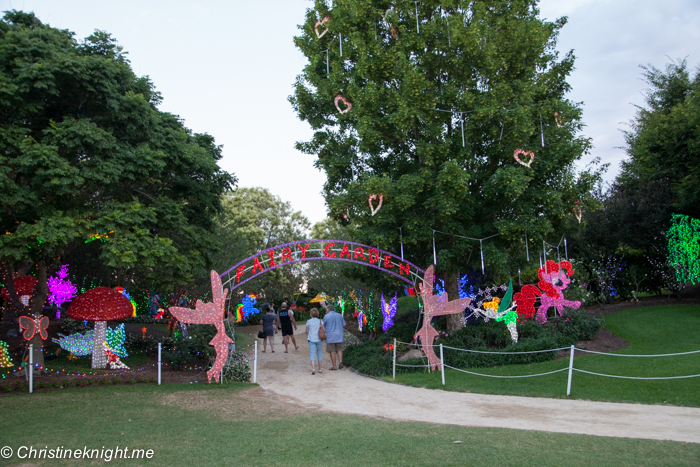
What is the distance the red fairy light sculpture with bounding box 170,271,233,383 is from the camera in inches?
411

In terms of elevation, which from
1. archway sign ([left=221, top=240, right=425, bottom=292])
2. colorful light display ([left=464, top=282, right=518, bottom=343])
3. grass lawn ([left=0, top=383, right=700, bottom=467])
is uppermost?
archway sign ([left=221, top=240, right=425, bottom=292])

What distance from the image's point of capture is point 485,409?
821cm

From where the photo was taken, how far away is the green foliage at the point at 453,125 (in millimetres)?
12781

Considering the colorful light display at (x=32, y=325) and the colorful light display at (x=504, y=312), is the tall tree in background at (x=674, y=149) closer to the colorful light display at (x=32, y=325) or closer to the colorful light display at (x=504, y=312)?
the colorful light display at (x=504, y=312)

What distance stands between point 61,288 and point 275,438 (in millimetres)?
16876

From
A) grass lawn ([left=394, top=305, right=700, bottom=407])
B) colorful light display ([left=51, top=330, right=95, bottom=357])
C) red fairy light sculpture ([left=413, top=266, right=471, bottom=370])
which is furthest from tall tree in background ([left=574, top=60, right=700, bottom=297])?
colorful light display ([left=51, top=330, right=95, bottom=357])

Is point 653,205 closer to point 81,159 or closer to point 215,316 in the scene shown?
point 215,316

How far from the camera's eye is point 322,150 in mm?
15891

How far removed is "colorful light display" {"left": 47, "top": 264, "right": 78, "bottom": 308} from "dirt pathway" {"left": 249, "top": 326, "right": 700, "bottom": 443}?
12.0 m

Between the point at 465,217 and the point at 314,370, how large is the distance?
19.9ft

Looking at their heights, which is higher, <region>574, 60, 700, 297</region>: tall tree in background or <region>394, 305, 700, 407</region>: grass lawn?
<region>574, 60, 700, 297</region>: tall tree in background

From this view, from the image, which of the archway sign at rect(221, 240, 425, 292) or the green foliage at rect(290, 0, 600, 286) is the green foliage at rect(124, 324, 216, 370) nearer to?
the archway sign at rect(221, 240, 425, 292)

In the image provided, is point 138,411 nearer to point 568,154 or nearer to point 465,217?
point 465,217

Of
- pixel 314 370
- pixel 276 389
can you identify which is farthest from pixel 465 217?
pixel 276 389
